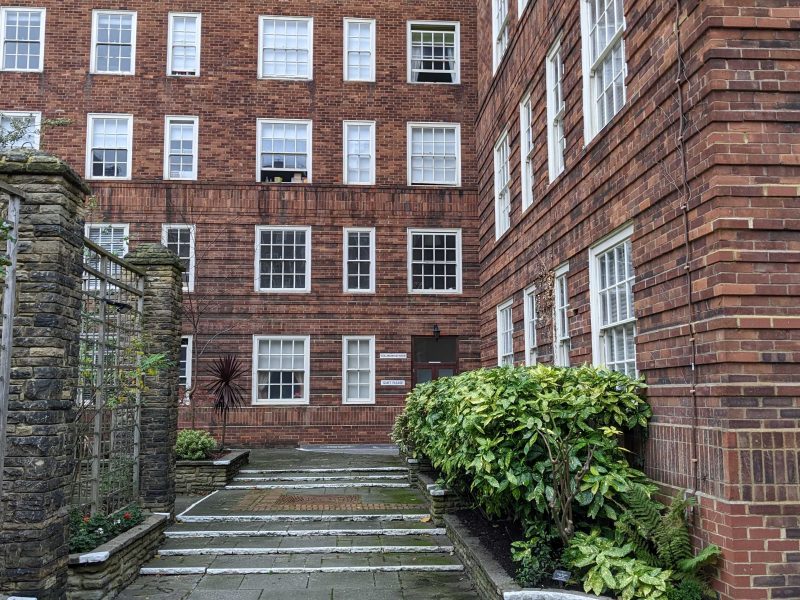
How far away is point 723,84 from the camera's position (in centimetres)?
537

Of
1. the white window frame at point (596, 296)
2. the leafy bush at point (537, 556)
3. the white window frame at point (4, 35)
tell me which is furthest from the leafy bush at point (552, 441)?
the white window frame at point (4, 35)

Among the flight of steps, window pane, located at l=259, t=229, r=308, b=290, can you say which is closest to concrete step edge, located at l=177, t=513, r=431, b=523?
the flight of steps

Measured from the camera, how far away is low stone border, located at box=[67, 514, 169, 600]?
20.7 ft

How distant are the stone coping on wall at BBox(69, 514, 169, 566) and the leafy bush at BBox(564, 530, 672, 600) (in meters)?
3.87

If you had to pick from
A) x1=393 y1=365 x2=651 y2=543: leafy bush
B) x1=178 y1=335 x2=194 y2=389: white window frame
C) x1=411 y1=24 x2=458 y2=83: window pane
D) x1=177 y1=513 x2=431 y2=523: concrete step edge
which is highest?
x1=411 y1=24 x2=458 y2=83: window pane

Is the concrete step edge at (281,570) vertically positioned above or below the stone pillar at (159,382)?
below

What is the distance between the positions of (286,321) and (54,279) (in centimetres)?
1243

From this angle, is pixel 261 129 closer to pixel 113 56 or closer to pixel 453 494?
pixel 113 56

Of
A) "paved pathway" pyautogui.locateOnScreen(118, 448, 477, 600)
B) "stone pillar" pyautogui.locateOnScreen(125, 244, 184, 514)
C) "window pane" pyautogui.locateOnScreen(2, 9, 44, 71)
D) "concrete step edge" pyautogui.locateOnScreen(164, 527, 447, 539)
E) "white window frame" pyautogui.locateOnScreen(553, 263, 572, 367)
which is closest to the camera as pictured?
"paved pathway" pyautogui.locateOnScreen(118, 448, 477, 600)

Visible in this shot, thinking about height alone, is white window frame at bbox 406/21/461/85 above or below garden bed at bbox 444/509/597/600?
above

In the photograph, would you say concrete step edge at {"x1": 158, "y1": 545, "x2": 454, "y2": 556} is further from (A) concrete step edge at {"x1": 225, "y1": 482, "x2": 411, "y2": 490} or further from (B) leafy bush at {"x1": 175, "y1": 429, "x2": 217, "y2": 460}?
(B) leafy bush at {"x1": 175, "y1": 429, "x2": 217, "y2": 460}

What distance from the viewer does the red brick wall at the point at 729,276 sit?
5.00 metres

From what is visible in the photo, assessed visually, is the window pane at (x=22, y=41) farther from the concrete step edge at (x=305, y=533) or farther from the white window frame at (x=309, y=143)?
the concrete step edge at (x=305, y=533)

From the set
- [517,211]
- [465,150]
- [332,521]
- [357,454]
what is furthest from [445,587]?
[465,150]
